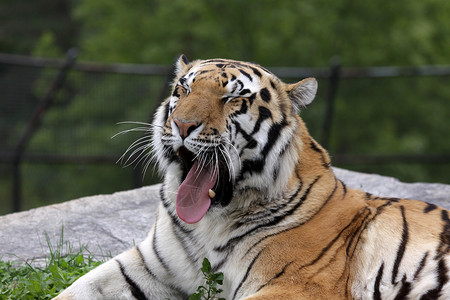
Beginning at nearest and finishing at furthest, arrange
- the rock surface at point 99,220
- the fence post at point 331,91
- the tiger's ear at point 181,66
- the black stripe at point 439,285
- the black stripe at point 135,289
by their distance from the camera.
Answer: the black stripe at point 439,285 → the black stripe at point 135,289 → the tiger's ear at point 181,66 → the rock surface at point 99,220 → the fence post at point 331,91

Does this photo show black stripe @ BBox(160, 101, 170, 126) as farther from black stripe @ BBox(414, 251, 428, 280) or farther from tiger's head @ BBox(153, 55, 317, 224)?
black stripe @ BBox(414, 251, 428, 280)

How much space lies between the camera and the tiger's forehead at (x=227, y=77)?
3.45m

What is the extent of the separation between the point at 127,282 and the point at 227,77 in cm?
116

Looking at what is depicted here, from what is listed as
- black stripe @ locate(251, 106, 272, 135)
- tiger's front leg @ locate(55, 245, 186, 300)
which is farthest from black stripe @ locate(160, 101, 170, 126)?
tiger's front leg @ locate(55, 245, 186, 300)

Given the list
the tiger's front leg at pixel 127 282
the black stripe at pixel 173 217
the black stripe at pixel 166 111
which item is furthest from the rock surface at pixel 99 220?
the black stripe at pixel 166 111

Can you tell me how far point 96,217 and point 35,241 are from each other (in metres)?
0.60

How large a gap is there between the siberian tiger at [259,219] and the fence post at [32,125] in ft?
16.5

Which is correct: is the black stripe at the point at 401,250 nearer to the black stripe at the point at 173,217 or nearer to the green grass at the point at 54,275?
the green grass at the point at 54,275

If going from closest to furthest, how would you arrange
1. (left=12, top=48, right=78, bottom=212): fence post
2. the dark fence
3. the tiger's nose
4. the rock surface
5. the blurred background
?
the tiger's nose, the rock surface, (left=12, top=48, right=78, bottom=212): fence post, the dark fence, the blurred background

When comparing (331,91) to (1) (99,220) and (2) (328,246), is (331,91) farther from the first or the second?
(2) (328,246)

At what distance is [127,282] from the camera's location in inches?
145

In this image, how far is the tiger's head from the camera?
10.8 feet

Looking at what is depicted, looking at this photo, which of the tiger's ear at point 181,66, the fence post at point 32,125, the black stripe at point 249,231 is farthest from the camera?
the fence post at point 32,125

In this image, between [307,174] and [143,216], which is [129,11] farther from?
[307,174]
